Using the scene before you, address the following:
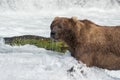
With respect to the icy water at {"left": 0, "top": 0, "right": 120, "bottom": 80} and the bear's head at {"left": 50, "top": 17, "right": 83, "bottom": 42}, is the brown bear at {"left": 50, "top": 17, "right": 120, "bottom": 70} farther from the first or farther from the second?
the icy water at {"left": 0, "top": 0, "right": 120, "bottom": 80}

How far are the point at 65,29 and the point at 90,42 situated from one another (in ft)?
1.80

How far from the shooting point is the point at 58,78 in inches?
303

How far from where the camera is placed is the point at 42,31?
22641 mm

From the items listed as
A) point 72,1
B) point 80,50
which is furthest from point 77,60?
point 72,1

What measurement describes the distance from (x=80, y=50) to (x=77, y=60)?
0.19 metres

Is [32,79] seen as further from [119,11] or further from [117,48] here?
[119,11]

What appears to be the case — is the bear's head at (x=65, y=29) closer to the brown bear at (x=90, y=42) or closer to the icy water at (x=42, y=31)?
the brown bear at (x=90, y=42)

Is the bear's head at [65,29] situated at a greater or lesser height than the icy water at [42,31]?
greater

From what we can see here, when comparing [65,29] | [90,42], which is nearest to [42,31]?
[65,29]

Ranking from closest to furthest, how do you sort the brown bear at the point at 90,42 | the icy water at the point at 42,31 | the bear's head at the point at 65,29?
1. the icy water at the point at 42,31
2. the brown bear at the point at 90,42
3. the bear's head at the point at 65,29

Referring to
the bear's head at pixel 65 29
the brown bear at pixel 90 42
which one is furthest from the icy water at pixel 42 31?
the bear's head at pixel 65 29

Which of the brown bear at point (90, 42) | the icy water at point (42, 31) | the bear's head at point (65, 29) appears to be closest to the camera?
the icy water at point (42, 31)

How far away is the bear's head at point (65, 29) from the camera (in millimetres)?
8531

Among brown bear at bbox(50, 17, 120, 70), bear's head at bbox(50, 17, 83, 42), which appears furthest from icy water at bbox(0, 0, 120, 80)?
bear's head at bbox(50, 17, 83, 42)
